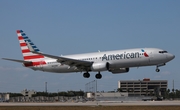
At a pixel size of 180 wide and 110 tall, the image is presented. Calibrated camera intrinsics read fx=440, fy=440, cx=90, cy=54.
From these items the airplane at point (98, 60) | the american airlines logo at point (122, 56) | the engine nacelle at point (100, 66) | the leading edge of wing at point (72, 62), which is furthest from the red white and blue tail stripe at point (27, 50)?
the american airlines logo at point (122, 56)

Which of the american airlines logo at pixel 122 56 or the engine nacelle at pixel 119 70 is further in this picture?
the engine nacelle at pixel 119 70

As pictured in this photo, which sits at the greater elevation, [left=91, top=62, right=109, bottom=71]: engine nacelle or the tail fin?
the tail fin

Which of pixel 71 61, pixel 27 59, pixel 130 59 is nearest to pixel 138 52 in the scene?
pixel 130 59

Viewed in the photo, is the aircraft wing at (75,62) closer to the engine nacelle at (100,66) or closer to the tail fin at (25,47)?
the engine nacelle at (100,66)

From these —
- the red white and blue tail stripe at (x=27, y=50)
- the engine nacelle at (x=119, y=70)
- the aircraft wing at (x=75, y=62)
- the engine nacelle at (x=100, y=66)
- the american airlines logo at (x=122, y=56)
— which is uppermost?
the red white and blue tail stripe at (x=27, y=50)

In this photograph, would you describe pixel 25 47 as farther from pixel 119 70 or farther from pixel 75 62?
pixel 119 70

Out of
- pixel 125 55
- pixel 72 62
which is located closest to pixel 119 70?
pixel 125 55

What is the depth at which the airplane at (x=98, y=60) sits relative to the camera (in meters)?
75.1

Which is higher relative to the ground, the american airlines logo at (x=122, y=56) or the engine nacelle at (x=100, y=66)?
the american airlines logo at (x=122, y=56)

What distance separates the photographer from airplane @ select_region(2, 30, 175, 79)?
75125mm

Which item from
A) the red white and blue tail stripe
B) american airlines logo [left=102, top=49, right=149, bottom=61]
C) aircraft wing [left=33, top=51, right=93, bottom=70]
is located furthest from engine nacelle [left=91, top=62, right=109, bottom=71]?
the red white and blue tail stripe

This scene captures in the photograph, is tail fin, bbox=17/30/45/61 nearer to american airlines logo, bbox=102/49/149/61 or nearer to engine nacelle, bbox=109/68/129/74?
engine nacelle, bbox=109/68/129/74

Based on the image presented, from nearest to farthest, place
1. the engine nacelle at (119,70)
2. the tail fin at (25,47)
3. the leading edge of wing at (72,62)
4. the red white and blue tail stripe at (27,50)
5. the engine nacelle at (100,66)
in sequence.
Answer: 1. the engine nacelle at (100,66)
2. the leading edge of wing at (72,62)
3. the engine nacelle at (119,70)
4. the red white and blue tail stripe at (27,50)
5. the tail fin at (25,47)

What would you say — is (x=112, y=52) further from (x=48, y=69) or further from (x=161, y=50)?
(x=48, y=69)
